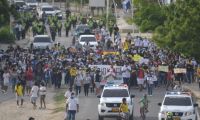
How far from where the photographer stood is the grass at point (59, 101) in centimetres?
4447

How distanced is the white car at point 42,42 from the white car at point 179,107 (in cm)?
2718

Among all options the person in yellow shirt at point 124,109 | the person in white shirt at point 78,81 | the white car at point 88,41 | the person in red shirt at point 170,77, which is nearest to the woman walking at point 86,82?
the person in white shirt at point 78,81

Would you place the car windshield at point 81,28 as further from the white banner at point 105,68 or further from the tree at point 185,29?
the tree at point 185,29

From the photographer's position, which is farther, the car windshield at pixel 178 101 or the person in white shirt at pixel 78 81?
the person in white shirt at pixel 78 81

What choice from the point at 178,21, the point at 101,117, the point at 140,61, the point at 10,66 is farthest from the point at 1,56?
the point at 101,117

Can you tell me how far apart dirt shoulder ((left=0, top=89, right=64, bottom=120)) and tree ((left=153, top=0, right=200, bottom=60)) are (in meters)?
7.75

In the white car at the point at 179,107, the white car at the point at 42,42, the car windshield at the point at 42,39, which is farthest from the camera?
the car windshield at the point at 42,39

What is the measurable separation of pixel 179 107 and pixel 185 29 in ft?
39.6

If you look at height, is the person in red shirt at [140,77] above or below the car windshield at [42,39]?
below

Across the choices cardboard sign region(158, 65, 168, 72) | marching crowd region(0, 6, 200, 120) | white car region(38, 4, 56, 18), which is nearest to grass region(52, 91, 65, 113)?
marching crowd region(0, 6, 200, 120)

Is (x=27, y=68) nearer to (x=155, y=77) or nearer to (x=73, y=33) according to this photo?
(x=155, y=77)

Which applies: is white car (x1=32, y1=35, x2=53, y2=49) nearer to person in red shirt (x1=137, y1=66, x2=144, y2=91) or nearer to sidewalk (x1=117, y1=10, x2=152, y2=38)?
sidewalk (x1=117, y1=10, x2=152, y2=38)

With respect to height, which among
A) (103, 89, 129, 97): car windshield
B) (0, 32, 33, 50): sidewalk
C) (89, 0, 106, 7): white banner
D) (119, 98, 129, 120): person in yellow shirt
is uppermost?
(89, 0, 106, 7): white banner

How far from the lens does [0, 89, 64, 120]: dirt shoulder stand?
139 feet
